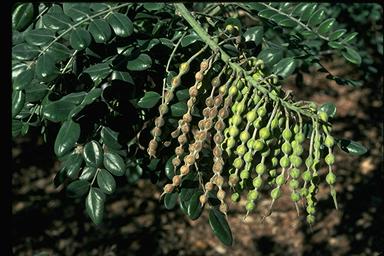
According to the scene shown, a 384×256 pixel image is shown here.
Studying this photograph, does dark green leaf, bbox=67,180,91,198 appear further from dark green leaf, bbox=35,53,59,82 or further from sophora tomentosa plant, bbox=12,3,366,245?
dark green leaf, bbox=35,53,59,82

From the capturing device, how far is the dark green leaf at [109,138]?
1278 millimetres

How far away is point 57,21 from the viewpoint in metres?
1.27

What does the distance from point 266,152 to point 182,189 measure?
202mm

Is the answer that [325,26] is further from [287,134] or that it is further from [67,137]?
[67,137]

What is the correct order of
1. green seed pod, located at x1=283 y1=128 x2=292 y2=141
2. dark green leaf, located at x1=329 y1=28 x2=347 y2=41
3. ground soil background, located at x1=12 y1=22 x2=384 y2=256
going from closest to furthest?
green seed pod, located at x1=283 y1=128 x2=292 y2=141 < dark green leaf, located at x1=329 y1=28 x2=347 y2=41 < ground soil background, located at x1=12 y1=22 x2=384 y2=256

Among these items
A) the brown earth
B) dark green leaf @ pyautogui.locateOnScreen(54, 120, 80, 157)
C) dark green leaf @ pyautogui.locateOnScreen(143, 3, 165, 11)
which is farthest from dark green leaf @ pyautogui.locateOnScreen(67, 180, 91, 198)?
the brown earth

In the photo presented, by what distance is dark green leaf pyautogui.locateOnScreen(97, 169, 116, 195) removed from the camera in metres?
1.26

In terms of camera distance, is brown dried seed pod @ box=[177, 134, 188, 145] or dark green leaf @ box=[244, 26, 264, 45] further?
dark green leaf @ box=[244, 26, 264, 45]

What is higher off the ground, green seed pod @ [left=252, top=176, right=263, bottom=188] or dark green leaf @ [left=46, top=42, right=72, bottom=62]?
dark green leaf @ [left=46, top=42, right=72, bottom=62]

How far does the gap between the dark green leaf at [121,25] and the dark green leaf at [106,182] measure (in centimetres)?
30

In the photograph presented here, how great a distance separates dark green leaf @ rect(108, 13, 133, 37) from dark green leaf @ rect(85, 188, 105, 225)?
345 mm

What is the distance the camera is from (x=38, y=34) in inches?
48.9

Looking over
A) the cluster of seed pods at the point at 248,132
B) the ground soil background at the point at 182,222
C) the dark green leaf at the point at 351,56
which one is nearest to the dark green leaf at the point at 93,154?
the cluster of seed pods at the point at 248,132

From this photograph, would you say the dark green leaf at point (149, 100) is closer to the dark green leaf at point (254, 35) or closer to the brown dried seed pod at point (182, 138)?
the brown dried seed pod at point (182, 138)
